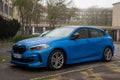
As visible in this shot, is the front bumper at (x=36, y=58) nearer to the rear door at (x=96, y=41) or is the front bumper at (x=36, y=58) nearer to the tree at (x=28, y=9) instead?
the rear door at (x=96, y=41)

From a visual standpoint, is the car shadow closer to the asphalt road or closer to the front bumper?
the asphalt road

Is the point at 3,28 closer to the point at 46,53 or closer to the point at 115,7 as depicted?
the point at 46,53

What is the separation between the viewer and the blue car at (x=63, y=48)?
366 inches

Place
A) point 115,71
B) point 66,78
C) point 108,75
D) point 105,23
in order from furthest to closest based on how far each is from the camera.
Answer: point 105,23, point 115,71, point 108,75, point 66,78

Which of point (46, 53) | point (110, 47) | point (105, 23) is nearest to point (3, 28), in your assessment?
point (110, 47)

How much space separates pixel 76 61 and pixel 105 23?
9530 centimetres

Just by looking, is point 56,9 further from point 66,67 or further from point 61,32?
point 66,67

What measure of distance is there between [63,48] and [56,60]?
49 cm

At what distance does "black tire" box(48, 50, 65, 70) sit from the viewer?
9.45 m

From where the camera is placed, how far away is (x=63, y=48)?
983 centimetres

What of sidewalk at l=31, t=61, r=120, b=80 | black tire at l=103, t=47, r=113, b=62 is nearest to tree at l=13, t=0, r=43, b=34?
black tire at l=103, t=47, r=113, b=62

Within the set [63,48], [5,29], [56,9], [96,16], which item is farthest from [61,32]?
[96,16]

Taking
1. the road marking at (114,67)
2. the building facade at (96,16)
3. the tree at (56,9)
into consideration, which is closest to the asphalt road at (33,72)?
the road marking at (114,67)

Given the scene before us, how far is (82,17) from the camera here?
112500 mm
